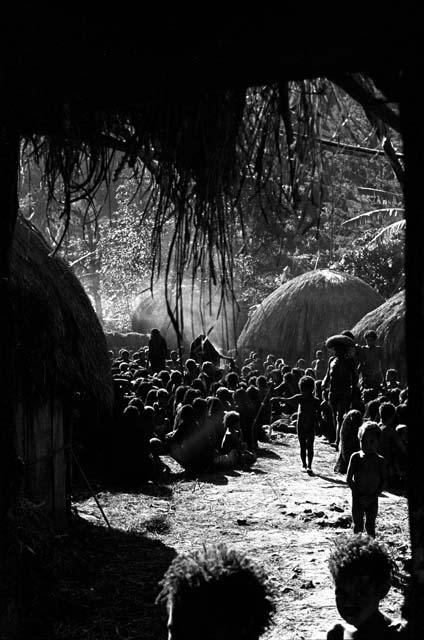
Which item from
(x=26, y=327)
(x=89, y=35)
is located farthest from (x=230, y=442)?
(x=89, y=35)

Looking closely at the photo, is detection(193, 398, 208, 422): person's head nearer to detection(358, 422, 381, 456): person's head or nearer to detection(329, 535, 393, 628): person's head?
detection(358, 422, 381, 456): person's head

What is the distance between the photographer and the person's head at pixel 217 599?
272 centimetres

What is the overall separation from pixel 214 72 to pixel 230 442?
867 centimetres

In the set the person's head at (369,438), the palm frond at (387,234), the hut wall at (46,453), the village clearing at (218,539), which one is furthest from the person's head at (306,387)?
the palm frond at (387,234)

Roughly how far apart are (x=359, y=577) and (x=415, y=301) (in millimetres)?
1580

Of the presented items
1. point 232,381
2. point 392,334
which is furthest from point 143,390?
point 392,334

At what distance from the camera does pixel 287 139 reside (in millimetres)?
3488

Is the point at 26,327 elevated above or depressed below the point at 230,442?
above

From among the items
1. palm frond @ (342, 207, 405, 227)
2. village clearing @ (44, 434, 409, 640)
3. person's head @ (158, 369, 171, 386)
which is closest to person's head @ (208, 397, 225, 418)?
village clearing @ (44, 434, 409, 640)

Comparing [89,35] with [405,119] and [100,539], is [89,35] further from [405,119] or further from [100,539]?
[100,539]

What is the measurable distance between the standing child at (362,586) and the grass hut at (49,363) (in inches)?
149

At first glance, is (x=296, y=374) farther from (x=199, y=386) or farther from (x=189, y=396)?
(x=189, y=396)

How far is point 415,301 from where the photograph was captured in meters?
2.61

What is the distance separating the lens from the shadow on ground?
5.67 m
